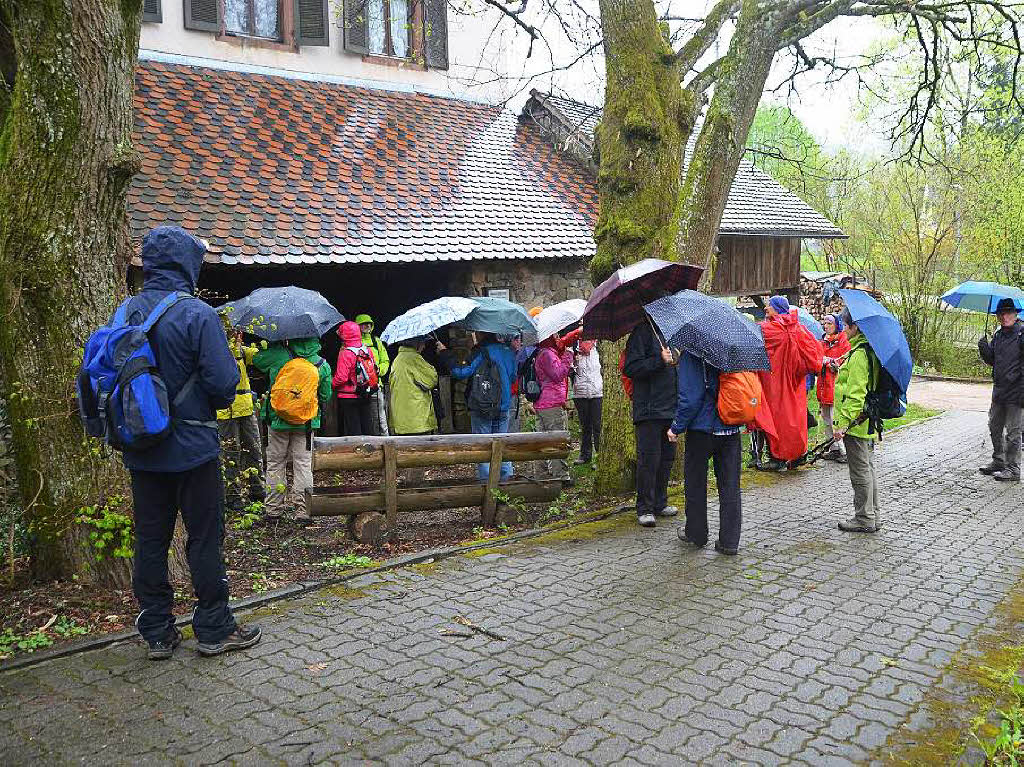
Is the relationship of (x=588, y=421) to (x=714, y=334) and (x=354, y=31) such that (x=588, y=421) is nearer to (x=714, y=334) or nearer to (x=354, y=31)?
(x=714, y=334)

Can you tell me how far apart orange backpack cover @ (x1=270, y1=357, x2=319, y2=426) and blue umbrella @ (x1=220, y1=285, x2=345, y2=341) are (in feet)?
0.86

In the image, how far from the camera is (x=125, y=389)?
3.99m

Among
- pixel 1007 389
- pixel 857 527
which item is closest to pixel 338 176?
pixel 857 527

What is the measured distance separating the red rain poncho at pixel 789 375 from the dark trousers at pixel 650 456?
1857 millimetres

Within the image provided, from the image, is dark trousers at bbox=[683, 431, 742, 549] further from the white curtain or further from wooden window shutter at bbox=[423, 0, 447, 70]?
wooden window shutter at bbox=[423, 0, 447, 70]

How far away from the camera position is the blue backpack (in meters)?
3.98

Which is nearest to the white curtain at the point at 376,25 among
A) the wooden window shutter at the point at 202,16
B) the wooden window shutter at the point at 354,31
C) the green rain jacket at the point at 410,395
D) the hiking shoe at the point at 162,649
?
the wooden window shutter at the point at 354,31

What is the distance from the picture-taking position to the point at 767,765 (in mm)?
3447

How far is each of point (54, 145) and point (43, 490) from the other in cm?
195

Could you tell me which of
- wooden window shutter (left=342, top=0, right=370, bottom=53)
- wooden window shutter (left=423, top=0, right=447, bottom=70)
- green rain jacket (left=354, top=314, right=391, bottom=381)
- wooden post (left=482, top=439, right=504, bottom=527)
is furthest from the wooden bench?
wooden window shutter (left=423, top=0, right=447, bottom=70)

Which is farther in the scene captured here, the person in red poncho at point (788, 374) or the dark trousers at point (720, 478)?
the person in red poncho at point (788, 374)

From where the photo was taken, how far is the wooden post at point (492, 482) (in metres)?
6.85

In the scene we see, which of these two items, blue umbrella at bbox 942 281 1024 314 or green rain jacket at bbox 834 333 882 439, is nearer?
green rain jacket at bbox 834 333 882 439

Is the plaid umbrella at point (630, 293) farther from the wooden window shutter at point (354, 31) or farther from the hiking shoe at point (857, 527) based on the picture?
the wooden window shutter at point (354, 31)
